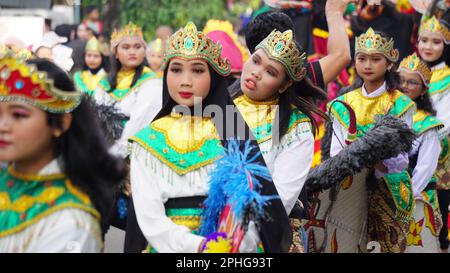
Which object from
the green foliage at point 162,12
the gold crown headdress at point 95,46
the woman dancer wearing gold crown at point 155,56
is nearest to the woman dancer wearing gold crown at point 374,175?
the gold crown headdress at point 95,46

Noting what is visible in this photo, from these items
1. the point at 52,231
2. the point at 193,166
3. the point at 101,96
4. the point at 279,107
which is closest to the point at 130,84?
the point at 101,96

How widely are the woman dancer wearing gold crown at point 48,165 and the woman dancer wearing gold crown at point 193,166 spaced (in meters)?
0.51

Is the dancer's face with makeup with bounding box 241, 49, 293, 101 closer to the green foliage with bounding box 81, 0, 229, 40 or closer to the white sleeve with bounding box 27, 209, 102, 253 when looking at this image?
the white sleeve with bounding box 27, 209, 102, 253

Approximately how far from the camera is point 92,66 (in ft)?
37.0

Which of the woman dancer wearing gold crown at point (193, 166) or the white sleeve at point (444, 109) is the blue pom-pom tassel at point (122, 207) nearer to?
the woman dancer wearing gold crown at point (193, 166)

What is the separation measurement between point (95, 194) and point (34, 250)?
1.11 ft

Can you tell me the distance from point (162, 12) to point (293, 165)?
449 inches

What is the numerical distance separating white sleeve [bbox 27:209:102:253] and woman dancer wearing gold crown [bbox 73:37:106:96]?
6.56 meters

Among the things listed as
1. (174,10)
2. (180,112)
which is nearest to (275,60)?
(180,112)

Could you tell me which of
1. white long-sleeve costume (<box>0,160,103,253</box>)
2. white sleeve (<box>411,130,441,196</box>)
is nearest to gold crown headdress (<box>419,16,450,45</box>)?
white sleeve (<box>411,130,441,196</box>)

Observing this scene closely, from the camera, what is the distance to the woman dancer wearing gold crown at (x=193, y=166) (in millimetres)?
4535

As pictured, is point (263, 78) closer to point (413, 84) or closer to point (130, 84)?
point (413, 84)

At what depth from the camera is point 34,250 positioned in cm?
396
